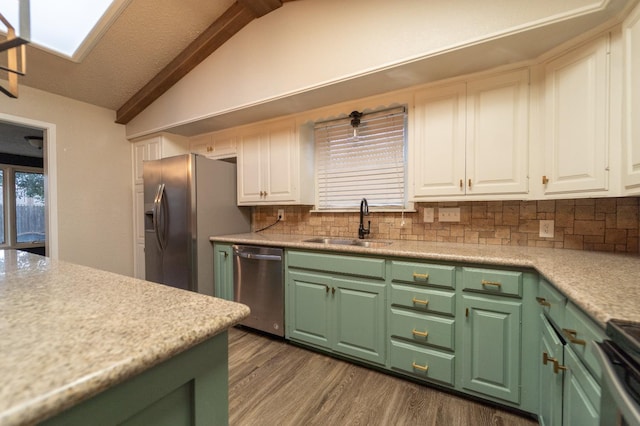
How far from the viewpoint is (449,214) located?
2154 mm

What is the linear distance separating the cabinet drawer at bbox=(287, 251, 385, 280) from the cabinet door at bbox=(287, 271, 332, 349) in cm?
8

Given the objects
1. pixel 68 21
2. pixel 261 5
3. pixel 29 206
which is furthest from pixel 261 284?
pixel 29 206

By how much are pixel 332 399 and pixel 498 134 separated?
2034 millimetres

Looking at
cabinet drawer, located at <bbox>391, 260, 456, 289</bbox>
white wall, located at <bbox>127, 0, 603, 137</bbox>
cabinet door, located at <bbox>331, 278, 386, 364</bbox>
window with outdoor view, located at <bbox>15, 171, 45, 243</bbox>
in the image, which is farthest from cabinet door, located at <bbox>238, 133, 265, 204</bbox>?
window with outdoor view, located at <bbox>15, 171, 45, 243</bbox>

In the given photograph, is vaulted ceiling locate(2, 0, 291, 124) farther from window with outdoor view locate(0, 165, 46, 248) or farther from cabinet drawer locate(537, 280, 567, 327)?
window with outdoor view locate(0, 165, 46, 248)

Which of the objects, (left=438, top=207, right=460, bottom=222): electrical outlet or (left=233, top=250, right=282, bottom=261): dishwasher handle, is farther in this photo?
(left=233, top=250, right=282, bottom=261): dishwasher handle

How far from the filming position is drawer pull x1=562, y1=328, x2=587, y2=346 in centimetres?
90

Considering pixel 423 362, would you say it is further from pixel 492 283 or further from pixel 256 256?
pixel 256 256

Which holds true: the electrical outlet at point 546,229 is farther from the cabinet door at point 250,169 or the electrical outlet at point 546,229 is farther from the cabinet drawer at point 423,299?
the cabinet door at point 250,169

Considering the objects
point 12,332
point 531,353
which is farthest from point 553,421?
point 12,332

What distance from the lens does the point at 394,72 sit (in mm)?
1885

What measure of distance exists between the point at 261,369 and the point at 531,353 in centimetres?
170

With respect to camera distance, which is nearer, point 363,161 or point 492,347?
point 492,347

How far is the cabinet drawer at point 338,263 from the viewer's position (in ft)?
6.08
